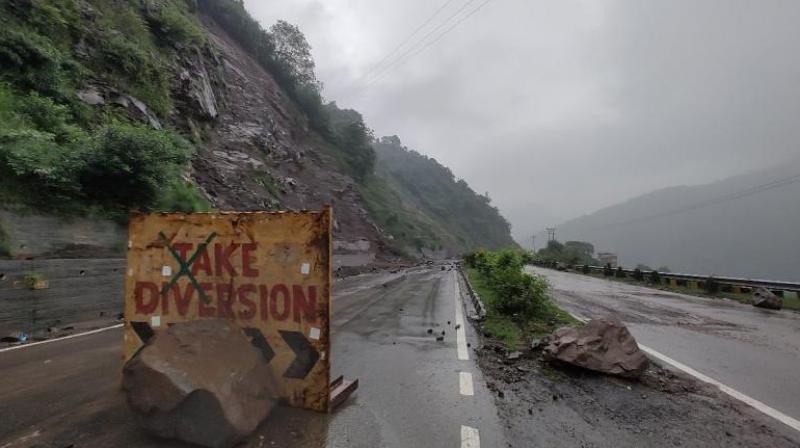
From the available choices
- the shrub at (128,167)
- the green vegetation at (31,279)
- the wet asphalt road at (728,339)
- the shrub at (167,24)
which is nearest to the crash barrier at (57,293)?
the green vegetation at (31,279)

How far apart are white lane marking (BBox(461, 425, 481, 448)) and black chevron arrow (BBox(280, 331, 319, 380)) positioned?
1468 mm

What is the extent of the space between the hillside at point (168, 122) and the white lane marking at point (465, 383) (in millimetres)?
8814

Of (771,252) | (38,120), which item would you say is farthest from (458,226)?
(771,252)

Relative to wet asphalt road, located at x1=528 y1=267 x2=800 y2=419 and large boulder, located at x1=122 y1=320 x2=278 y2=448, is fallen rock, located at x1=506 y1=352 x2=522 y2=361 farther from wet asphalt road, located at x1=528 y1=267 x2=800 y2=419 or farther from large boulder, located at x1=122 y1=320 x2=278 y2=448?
large boulder, located at x1=122 y1=320 x2=278 y2=448

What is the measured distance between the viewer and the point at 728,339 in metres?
8.28

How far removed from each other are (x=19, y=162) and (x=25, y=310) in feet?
12.5

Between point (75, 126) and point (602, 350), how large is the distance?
1493 cm

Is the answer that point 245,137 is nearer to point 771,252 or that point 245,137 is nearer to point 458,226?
point 458,226

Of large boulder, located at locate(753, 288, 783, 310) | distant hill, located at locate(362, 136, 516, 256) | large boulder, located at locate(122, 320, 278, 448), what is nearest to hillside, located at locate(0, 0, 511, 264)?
large boulder, located at locate(122, 320, 278, 448)

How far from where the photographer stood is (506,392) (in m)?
4.96

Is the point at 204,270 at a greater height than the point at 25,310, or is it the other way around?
the point at 204,270

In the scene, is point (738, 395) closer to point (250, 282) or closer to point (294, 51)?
point (250, 282)

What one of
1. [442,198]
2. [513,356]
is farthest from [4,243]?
[442,198]

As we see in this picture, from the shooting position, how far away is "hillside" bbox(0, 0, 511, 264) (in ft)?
35.5
